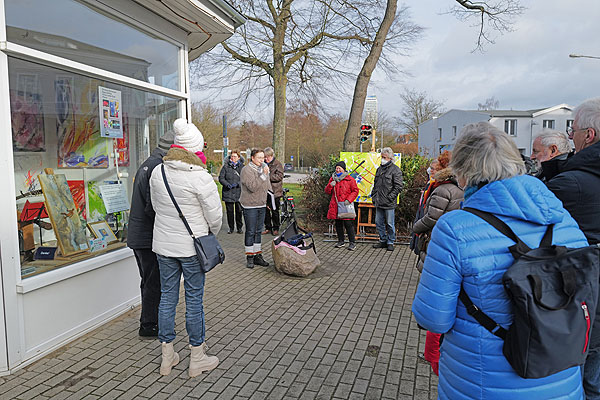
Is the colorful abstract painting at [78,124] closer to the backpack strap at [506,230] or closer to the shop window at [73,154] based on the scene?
the shop window at [73,154]

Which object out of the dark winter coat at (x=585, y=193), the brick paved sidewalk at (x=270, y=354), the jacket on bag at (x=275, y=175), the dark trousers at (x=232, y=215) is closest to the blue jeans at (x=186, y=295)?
the brick paved sidewalk at (x=270, y=354)

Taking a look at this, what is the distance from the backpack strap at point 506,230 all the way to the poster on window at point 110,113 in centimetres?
453

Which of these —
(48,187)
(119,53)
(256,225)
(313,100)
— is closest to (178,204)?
(48,187)

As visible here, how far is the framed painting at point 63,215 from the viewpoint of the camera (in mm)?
4621

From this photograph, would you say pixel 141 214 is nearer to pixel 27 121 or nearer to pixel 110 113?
pixel 27 121

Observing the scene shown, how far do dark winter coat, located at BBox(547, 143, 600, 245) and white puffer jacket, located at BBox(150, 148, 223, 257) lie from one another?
7.81 ft

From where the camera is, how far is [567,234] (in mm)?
1853

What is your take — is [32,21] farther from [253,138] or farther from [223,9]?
[253,138]

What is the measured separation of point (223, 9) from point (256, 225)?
323 cm

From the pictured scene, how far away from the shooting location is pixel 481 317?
1805 mm

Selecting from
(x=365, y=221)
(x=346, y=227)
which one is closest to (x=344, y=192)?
(x=346, y=227)

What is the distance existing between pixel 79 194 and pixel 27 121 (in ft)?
3.50

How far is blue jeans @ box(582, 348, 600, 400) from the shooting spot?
2.53 meters

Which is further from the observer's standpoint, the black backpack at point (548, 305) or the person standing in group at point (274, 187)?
the person standing in group at point (274, 187)
